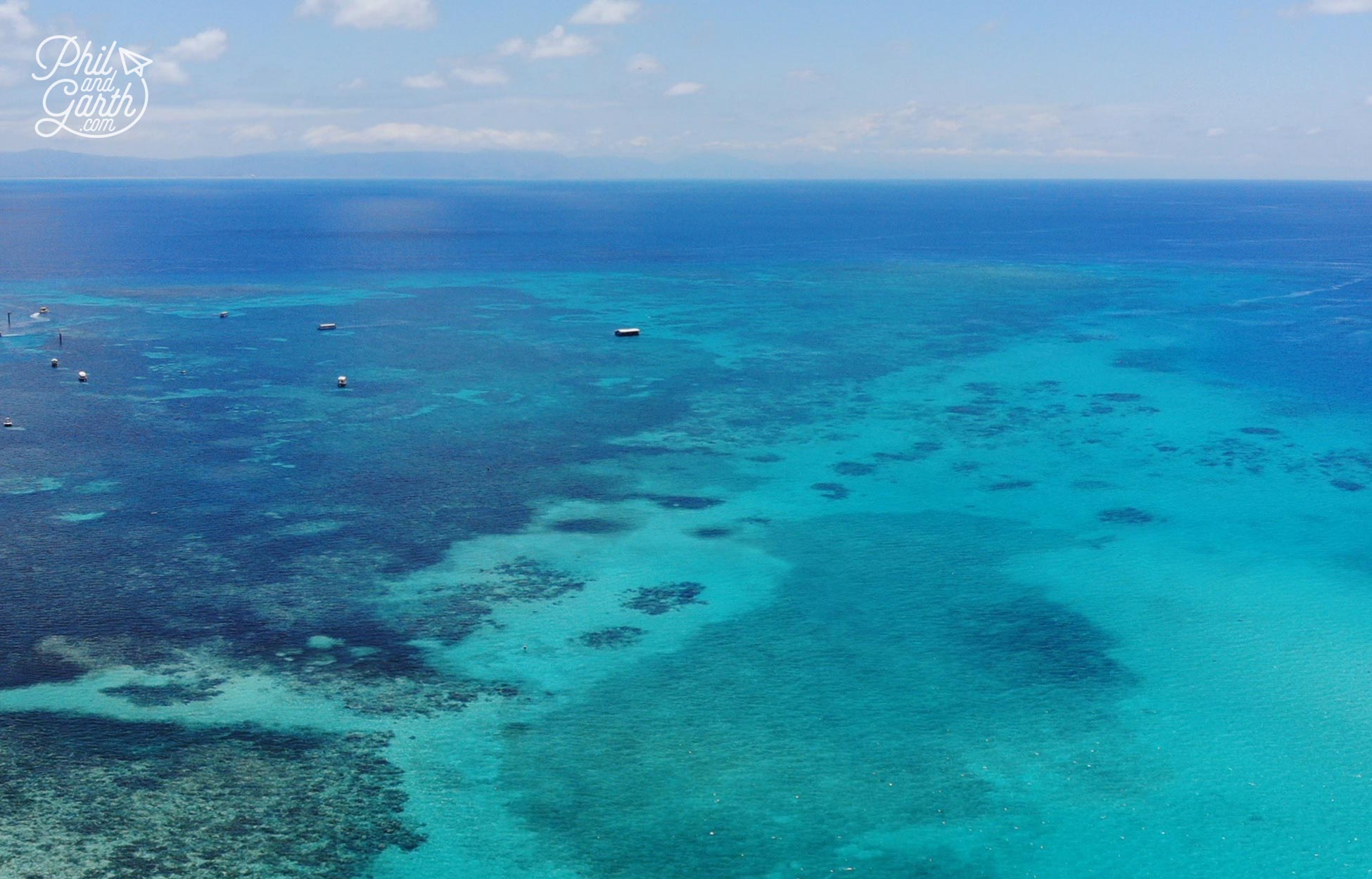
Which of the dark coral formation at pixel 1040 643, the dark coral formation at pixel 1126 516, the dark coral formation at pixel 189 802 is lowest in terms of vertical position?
the dark coral formation at pixel 189 802

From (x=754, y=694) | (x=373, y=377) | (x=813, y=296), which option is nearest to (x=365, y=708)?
(x=754, y=694)

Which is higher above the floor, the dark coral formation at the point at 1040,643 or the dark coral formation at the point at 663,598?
the dark coral formation at the point at 663,598

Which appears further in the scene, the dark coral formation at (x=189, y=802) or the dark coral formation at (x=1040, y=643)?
the dark coral formation at (x=1040, y=643)

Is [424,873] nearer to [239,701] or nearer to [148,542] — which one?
[239,701]

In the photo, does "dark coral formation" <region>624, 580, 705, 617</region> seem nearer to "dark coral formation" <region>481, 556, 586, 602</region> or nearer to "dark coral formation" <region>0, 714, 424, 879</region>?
"dark coral formation" <region>481, 556, 586, 602</region>

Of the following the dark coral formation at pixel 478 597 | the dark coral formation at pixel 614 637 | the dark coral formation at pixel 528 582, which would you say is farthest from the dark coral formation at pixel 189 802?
the dark coral formation at pixel 528 582

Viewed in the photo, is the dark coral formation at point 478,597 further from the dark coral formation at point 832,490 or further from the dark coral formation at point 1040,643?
the dark coral formation at point 832,490
